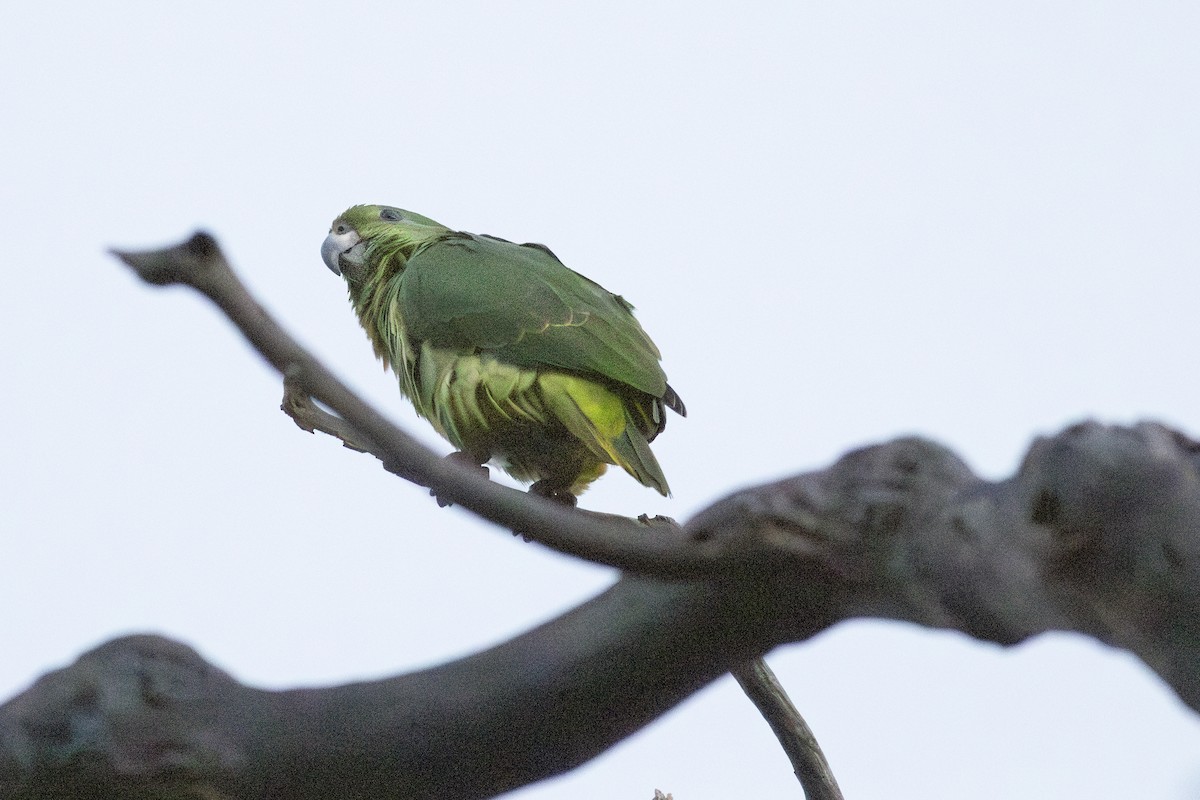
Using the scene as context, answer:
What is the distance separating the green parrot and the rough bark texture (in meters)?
2.77

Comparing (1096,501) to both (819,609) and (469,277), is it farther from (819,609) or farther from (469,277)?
(469,277)

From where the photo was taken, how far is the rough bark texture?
4.73 ft

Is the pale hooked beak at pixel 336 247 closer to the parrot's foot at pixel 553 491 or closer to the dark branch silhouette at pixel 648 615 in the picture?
the parrot's foot at pixel 553 491

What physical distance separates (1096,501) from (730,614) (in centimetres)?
47

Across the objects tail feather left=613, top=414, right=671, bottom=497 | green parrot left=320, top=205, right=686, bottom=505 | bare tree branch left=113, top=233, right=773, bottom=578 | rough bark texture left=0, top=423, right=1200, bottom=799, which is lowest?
rough bark texture left=0, top=423, right=1200, bottom=799

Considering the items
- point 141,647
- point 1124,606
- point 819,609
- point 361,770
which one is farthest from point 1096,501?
point 141,647

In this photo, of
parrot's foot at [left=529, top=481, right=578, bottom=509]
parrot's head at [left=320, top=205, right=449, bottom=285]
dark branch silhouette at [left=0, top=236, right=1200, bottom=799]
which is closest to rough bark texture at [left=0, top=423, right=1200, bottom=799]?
dark branch silhouette at [left=0, top=236, right=1200, bottom=799]

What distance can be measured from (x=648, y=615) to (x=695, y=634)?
2.6 inches

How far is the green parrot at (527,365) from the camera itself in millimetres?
4723

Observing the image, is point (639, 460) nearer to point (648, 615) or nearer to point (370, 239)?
point (370, 239)

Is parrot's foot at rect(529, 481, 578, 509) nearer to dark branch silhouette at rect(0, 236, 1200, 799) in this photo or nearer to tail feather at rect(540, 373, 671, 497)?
tail feather at rect(540, 373, 671, 497)

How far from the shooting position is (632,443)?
4656mm

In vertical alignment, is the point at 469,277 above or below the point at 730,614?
above

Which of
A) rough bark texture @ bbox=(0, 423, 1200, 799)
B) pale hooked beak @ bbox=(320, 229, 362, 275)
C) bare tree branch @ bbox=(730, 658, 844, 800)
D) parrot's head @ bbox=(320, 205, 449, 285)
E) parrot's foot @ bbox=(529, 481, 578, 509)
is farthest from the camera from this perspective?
pale hooked beak @ bbox=(320, 229, 362, 275)
